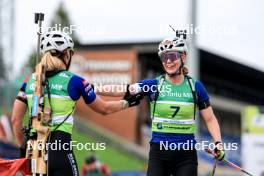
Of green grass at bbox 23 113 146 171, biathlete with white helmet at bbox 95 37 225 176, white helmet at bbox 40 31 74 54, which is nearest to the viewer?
white helmet at bbox 40 31 74 54

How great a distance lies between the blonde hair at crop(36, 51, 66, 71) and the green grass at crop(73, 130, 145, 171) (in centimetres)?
2470

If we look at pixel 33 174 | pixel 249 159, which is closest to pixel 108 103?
pixel 33 174

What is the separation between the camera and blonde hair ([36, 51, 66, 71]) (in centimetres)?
686

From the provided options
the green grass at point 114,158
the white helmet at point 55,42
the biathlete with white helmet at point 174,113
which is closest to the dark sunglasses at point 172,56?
the biathlete with white helmet at point 174,113

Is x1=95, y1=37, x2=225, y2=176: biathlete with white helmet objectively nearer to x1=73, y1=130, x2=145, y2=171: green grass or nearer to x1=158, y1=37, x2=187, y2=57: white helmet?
x1=158, y1=37, x2=187, y2=57: white helmet

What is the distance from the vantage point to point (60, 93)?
6.81 m

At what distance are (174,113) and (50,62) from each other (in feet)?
5.25

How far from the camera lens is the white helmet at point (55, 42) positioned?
275 inches

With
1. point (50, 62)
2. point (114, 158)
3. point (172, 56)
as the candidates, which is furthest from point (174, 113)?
point (114, 158)

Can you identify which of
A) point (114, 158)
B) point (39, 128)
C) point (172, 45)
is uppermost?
point (172, 45)

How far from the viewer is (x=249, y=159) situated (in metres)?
18.0

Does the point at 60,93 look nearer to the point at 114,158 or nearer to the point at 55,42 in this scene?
the point at 55,42

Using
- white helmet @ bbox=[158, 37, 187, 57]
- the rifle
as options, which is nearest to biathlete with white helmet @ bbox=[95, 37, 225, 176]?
white helmet @ bbox=[158, 37, 187, 57]

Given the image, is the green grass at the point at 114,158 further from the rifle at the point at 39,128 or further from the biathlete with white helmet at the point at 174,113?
the rifle at the point at 39,128
